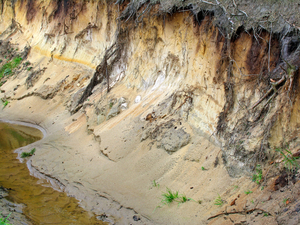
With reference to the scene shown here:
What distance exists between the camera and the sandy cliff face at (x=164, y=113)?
472 centimetres

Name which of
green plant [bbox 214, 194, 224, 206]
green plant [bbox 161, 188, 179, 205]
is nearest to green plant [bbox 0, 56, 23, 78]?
green plant [bbox 161, 188, 179, 205]

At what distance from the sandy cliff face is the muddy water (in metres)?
0.30

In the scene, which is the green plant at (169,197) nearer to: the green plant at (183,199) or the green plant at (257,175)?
the green plant at (183,199)

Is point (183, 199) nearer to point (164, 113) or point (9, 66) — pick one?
point (164, 113)

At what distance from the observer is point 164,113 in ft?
22.9

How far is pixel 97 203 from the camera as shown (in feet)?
18.8

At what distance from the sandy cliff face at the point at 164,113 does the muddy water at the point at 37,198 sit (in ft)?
0.99

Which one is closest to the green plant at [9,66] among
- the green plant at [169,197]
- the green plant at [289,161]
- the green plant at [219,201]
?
the green plant at [169,197]

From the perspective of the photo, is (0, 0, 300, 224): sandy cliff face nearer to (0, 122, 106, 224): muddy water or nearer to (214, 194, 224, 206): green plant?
(214, 194, 224, 206): green plant

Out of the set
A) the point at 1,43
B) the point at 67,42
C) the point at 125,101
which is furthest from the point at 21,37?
the point at 125,101

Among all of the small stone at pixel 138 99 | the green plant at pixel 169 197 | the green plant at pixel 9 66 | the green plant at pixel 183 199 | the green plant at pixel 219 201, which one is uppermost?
the green plant at pixel 9 66

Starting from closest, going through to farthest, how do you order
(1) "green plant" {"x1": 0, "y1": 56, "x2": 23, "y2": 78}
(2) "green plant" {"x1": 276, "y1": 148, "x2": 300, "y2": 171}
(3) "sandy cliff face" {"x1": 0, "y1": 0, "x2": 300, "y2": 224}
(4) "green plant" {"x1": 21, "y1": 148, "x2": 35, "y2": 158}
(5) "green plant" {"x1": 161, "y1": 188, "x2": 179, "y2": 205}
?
(2) "green plant" {"x1": 276, "y1": 148, "x2": 300, "y2": 171}
(3) "sandy cliff face" {"x1": 0, "y1": 0, "x2": 300, "y2": 224}
(5) "green plant" {"x1": 161, "y1": 188, "x2": 179, "y2": 205}
(4) "green plant" {"x1": 21, "y1": 148, "x2": 35, "y2": 158}
(1) "green plant" {"x1": 0, "y1": 56, "x2": 23, "y2": 78}

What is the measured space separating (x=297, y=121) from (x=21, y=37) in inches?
660

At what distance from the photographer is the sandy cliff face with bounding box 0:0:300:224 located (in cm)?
472
